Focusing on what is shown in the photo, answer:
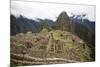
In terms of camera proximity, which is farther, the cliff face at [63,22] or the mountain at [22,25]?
the cliff face at [63,22]

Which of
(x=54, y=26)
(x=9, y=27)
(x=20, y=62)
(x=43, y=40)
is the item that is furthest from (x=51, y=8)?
(x=20, y=62)

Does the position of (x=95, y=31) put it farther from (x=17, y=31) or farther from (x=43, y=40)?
(x=17, y=31)

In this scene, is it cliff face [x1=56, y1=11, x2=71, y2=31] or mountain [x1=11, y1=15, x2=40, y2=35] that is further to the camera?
cliff face [x1=56, y1=11, x2=71, y2=31]

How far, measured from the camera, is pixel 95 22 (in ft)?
8.50

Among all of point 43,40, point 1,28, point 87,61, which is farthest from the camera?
point 87,61

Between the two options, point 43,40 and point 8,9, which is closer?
point 8,9

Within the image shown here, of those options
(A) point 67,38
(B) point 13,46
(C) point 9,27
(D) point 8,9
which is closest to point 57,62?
(A) point 67,38

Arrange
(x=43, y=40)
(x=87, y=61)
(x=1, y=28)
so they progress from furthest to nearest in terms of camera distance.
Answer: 1. (x=87, y=61)
2. (x=43, y=40)
3. (x=1, y=28)

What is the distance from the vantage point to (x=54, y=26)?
239cm

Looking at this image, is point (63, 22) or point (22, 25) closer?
point (22, 25)

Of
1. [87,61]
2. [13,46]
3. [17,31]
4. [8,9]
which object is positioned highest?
[8,9]

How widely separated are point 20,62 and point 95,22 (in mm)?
1154

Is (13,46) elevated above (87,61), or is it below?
above

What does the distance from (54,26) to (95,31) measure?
23.9 inches
